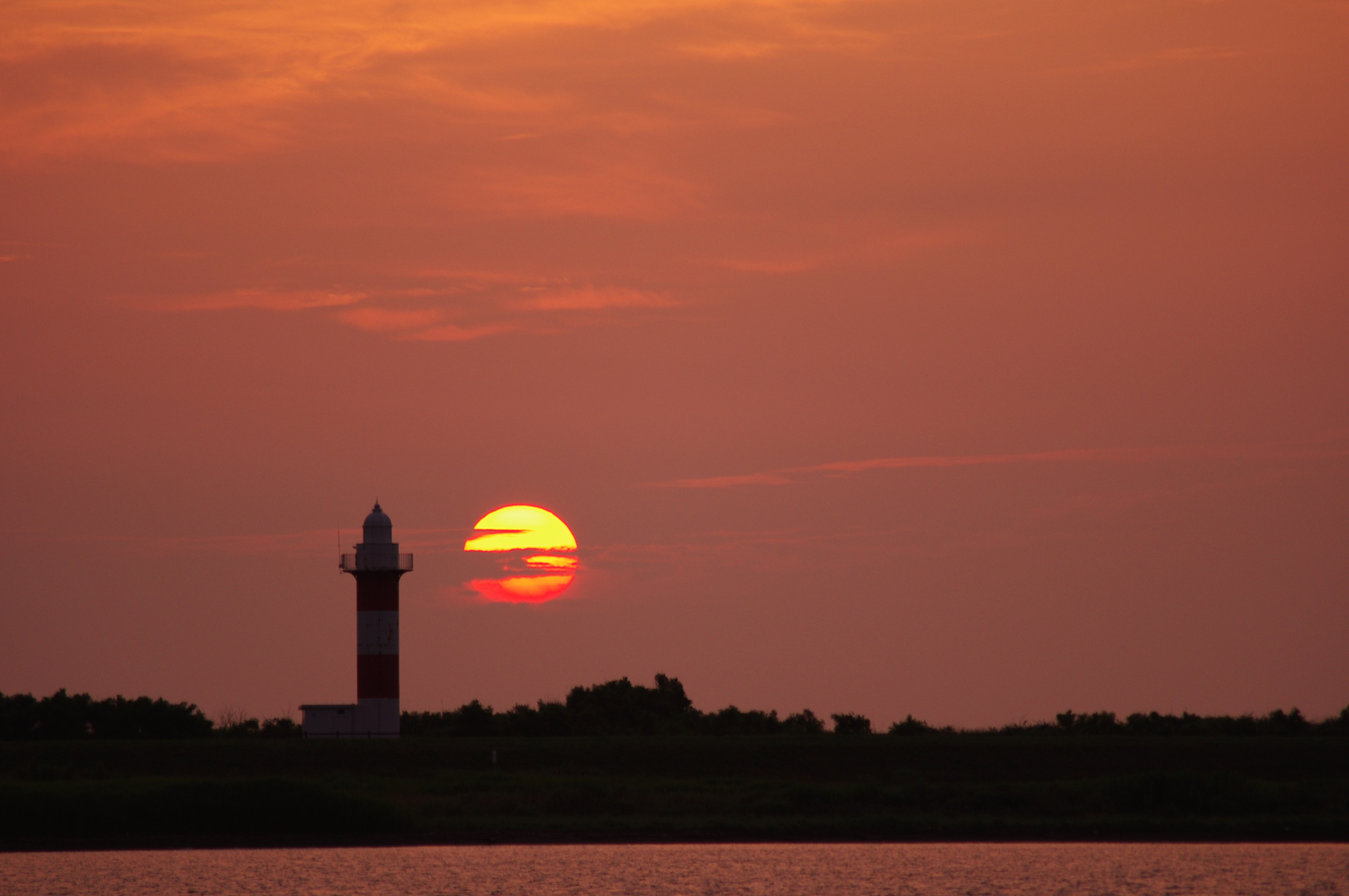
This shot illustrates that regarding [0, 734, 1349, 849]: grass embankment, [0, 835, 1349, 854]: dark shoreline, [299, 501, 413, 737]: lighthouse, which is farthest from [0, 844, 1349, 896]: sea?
[299, 501, 413, 737]: lighthouse

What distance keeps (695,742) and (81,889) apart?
86.6 ft

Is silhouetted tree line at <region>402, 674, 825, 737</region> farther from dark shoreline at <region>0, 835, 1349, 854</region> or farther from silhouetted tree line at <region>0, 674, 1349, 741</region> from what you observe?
dark shoreline at <region>0, 835, 1349, 854</region>

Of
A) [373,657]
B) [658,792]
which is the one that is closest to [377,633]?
[373,657]

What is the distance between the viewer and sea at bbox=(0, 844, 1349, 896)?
1636 inches

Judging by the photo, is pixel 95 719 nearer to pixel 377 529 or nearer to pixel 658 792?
pixel 377 529

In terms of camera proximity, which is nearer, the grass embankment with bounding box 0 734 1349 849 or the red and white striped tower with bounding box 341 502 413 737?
the grass embankment with bounding box 0 734 1349 849

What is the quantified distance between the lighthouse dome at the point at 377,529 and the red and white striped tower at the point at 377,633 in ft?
0.11

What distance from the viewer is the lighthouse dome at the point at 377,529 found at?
237 ft

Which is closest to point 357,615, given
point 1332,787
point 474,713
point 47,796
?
point 474,713

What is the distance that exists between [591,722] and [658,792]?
2703 cm

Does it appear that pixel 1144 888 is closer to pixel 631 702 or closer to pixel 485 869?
pixel 485 869

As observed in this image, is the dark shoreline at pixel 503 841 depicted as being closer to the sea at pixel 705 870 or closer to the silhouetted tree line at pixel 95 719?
the sea at pixel 705 870

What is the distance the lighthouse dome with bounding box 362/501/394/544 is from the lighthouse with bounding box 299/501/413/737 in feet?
0.89

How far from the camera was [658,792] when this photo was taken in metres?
54.0
